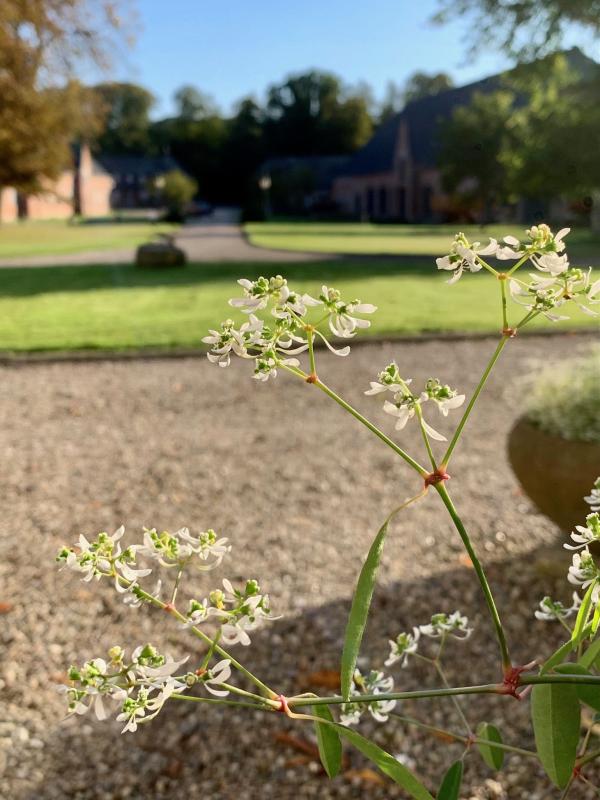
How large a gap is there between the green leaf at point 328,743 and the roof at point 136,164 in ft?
245

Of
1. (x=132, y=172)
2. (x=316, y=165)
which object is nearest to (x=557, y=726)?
(x=316, y=165)

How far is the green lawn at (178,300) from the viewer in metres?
9.93

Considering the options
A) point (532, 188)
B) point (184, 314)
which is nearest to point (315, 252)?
point (532, 188)

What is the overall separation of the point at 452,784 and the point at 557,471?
2672mm

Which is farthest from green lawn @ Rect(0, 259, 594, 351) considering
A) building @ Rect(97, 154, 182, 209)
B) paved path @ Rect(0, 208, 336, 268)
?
building @ Rect(97, 154, 182, 209)

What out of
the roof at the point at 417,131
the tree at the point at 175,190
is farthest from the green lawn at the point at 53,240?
the roof at the point at 417,131

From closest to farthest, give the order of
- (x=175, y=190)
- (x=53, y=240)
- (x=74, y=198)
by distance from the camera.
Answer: (x=53, y=240), (x=175, y=190), (x=74, y=198)

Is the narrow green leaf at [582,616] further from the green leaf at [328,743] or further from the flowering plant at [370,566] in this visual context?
the green leaf at [328,743]

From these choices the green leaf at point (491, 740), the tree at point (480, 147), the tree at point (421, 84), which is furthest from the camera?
the tree at point (421, 84)

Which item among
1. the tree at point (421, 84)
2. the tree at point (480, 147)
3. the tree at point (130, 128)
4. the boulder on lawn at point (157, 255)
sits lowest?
the boulder on lawn at point (157, 255)

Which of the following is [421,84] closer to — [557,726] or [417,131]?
[417,131]

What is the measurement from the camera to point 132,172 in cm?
7431

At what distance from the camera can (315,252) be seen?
23266 mm

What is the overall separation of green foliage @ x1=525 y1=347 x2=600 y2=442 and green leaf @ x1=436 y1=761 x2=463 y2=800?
2.66 m
